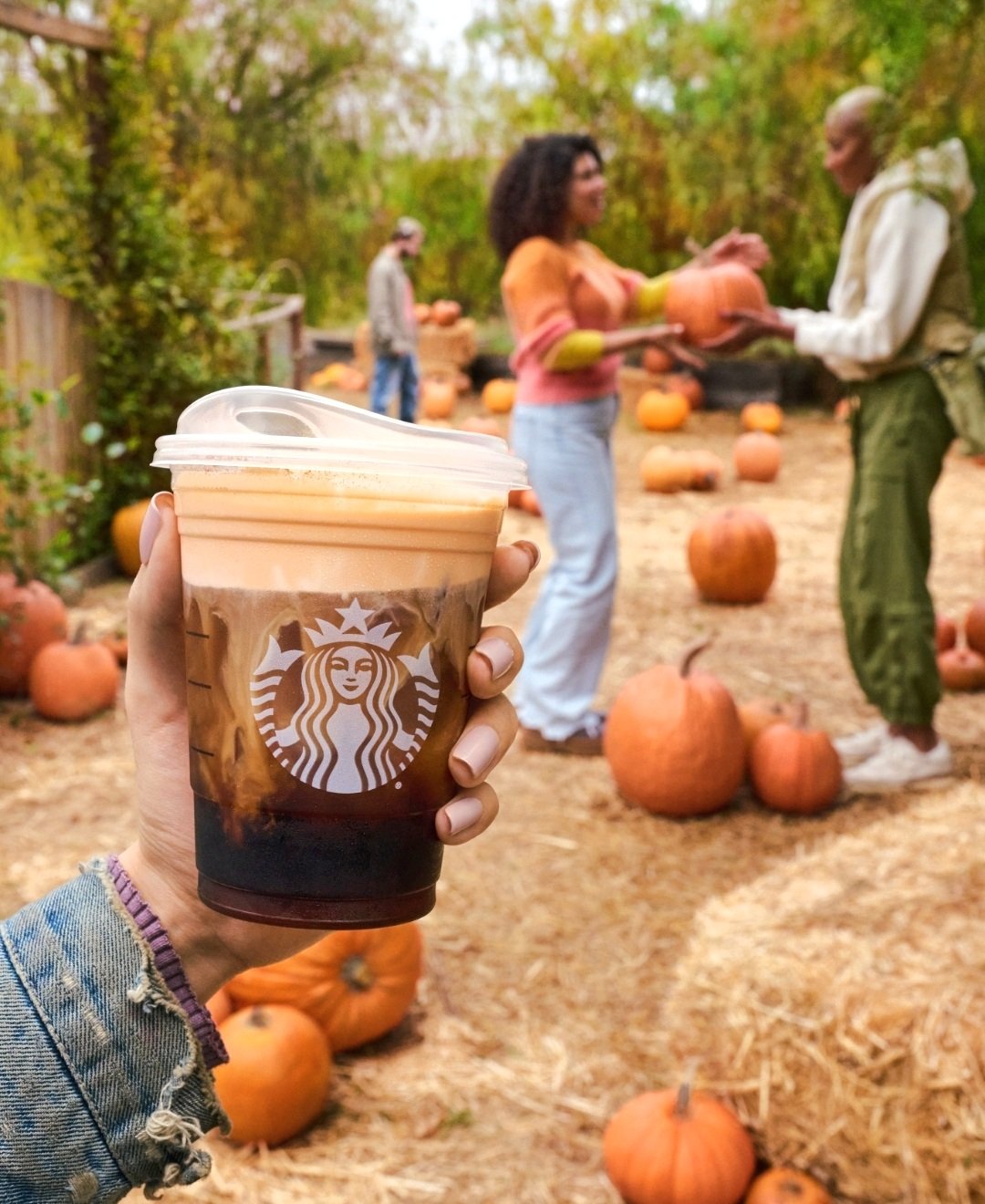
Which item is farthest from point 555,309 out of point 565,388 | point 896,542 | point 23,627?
point 23,627

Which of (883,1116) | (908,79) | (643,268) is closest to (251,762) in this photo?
(883,1116)

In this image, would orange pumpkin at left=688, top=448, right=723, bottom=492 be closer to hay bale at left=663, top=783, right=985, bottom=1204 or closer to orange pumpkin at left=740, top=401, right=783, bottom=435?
orange pumpkin at left=740, top=401, right=783, bottom=435

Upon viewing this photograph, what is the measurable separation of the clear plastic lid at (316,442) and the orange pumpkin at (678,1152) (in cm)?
167

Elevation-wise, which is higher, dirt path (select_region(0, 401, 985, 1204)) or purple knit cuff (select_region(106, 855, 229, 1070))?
purple knit cuff (select_region(106, 855, 229, 1070))

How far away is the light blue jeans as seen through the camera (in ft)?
14.3

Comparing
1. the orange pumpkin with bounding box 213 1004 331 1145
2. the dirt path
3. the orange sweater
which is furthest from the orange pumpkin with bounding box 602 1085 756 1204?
the orange sweater

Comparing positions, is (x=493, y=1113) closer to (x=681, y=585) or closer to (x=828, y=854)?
(x=828, y=854)

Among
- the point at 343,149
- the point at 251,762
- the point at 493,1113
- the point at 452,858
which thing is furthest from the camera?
the point at 343,149

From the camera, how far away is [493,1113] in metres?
2.59

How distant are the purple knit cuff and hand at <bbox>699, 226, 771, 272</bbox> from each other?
14.6 ft

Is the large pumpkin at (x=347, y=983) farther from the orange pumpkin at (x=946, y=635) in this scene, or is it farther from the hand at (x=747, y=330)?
the orange pumpkin at (x=946, y=635)

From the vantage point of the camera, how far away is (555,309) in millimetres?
4211

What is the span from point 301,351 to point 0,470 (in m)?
5.22

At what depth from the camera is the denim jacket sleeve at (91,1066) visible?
995mm
